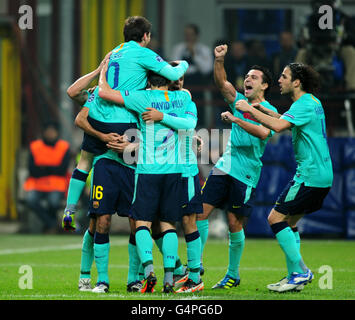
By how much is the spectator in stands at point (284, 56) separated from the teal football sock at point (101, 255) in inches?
343

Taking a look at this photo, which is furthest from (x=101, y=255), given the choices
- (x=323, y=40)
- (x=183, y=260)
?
(x=323, y=40)

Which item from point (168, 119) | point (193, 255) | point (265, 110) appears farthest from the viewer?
point (265, 110)

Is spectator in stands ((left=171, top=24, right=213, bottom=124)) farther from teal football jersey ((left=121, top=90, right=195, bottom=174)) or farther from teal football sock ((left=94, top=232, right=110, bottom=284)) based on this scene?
teal football sock ((left=94, top=232, right=110, bottom=284))

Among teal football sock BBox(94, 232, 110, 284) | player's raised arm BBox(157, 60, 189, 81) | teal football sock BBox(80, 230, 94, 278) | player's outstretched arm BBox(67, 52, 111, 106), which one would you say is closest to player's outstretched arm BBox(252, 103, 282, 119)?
player's raised arm BBox(157, 60, 189, 81)

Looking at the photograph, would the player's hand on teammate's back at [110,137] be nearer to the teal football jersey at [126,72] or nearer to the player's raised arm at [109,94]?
the teal football jersey at [126,72]

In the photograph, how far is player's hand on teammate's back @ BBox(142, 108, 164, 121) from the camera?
7.43 m

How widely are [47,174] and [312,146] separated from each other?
9027 mm

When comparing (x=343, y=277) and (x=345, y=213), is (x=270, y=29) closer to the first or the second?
(x=345, y=213)

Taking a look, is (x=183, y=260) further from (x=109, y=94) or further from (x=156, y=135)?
(x=109, y=94)

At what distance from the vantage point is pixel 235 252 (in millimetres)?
8422

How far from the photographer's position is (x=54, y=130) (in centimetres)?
1609

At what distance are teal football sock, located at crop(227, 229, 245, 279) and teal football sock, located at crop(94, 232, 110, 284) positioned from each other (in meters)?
1.40

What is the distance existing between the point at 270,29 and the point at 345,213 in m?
6.29

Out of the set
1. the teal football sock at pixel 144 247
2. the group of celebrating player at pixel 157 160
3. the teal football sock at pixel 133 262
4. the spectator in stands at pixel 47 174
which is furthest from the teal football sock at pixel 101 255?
the spectator in stands at pixel 47 174
